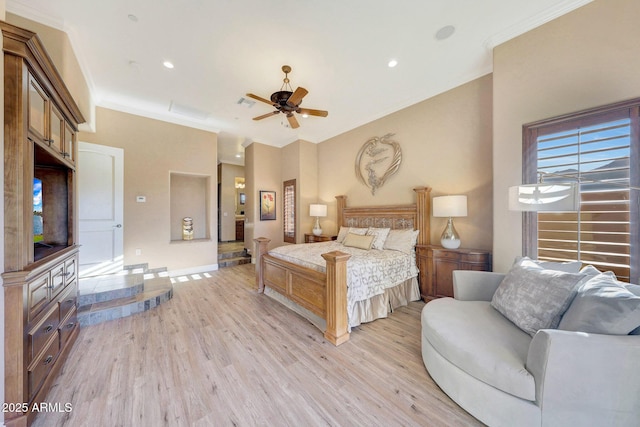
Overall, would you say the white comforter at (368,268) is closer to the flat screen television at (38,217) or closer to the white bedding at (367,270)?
the white bedding at (367,270)

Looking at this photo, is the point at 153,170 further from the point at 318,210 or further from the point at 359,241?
the point at 359,241

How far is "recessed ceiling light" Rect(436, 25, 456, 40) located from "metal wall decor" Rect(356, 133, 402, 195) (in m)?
1.71

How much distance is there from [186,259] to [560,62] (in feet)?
21.2

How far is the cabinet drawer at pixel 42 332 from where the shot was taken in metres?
1.45

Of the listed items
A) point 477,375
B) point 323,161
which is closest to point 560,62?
point 477,375

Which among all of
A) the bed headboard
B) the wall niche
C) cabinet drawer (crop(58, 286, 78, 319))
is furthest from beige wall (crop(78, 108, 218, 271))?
the bed headboard

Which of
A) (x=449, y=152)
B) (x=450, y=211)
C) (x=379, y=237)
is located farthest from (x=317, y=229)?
(x=449, y=152)

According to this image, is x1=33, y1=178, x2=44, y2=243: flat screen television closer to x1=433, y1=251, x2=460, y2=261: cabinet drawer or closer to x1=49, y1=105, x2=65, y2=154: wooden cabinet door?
x1=49, y1=105, x2=65, y2=154: wooden cabinet door

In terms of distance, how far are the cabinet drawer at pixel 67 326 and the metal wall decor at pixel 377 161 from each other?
14.8ft

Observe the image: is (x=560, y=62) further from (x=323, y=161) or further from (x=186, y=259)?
(x=186, y=259)

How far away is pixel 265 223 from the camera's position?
5895 mm

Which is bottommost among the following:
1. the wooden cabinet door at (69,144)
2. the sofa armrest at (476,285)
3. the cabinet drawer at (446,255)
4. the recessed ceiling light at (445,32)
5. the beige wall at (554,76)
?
the sofa armrest at (476,285)

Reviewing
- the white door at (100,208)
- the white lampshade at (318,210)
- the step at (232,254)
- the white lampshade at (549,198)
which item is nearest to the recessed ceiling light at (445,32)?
the white lampshade at (549,198)

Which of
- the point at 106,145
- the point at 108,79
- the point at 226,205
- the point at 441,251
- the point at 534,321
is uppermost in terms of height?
the point at 108,79
